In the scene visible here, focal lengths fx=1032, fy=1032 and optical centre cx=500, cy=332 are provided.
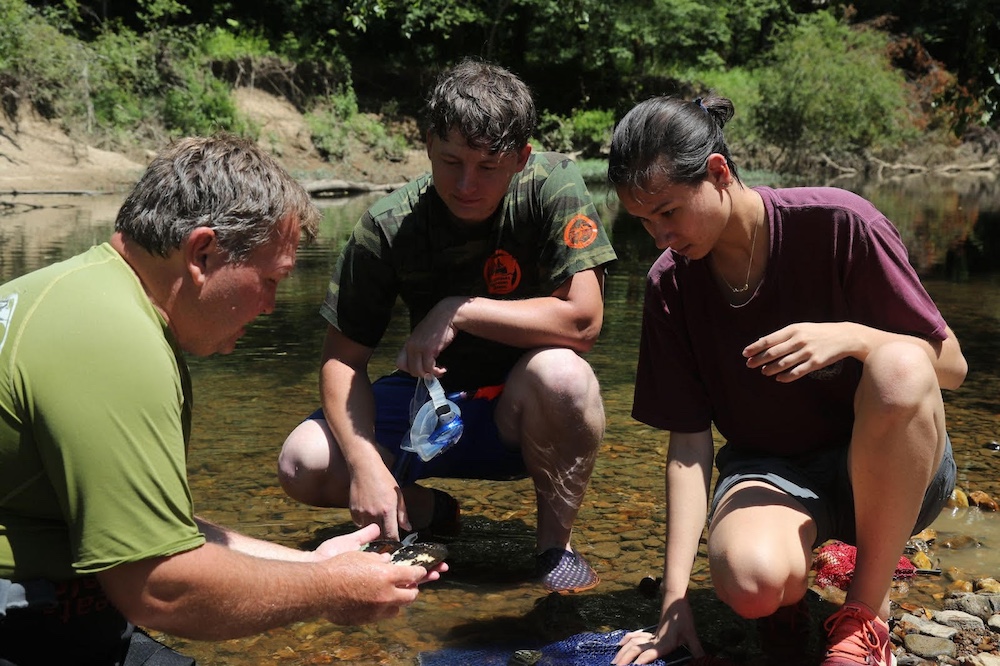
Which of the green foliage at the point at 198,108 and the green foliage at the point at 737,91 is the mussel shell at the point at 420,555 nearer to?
the green foliage at the point at 198,108

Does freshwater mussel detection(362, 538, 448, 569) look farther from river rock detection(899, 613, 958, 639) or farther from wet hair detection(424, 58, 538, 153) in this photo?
river rock detection(899, 613, 958, 639)

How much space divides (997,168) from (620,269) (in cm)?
2866

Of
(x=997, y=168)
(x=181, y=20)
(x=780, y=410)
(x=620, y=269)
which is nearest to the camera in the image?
(x=780, y=410)

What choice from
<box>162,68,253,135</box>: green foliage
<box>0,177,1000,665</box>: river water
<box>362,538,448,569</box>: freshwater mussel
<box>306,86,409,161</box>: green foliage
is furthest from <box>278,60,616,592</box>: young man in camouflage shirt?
<box>306,86,409,161</box>: green foliage

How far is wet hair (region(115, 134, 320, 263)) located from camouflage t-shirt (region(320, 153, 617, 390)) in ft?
3.96

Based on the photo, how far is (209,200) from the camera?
6.52 ft

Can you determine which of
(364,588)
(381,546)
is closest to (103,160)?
(381,546)

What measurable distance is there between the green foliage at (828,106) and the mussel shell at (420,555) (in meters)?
28.9

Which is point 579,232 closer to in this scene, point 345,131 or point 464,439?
point 464,439

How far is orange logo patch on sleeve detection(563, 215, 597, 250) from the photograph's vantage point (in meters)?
3.24

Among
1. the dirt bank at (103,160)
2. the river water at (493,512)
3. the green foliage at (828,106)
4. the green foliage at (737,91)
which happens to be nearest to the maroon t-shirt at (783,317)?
the river water at (493,512)

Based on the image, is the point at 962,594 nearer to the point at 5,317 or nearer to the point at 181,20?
the point at 5,317

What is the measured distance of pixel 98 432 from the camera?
1721mm

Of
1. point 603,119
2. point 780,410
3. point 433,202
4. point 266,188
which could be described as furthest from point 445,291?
point 603,119
